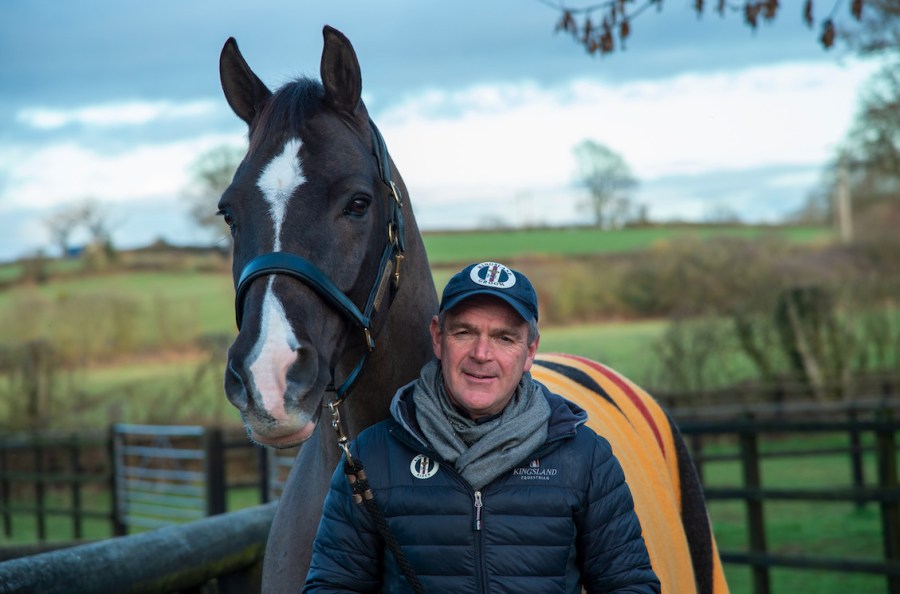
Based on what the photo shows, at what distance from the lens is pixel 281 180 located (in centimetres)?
210

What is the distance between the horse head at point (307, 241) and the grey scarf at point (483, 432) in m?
0.24

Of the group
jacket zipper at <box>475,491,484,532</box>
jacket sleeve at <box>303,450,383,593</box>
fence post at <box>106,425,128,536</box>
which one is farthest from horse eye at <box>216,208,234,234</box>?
fence post at <box>106,425,128,536</box>

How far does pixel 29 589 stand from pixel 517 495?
122cm

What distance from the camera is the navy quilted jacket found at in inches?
76.5

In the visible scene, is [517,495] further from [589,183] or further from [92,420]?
[589,183]

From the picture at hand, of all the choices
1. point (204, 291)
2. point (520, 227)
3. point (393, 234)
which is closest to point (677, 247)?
point (520, 227)

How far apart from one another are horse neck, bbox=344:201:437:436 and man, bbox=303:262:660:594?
327mm

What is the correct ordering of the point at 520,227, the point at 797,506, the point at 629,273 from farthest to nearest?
the point at 520,227, the point at 629,273, the point at 797,506

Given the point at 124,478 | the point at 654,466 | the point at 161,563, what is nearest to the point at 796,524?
the point at 654,466

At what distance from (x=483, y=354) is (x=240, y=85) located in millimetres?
1037

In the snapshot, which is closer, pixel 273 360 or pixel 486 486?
pixel 273 360

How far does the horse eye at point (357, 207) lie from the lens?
2162 millimetres

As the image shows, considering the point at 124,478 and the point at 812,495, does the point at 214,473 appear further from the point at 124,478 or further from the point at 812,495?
the point at 812,495

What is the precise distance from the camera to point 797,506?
41.1 ft
